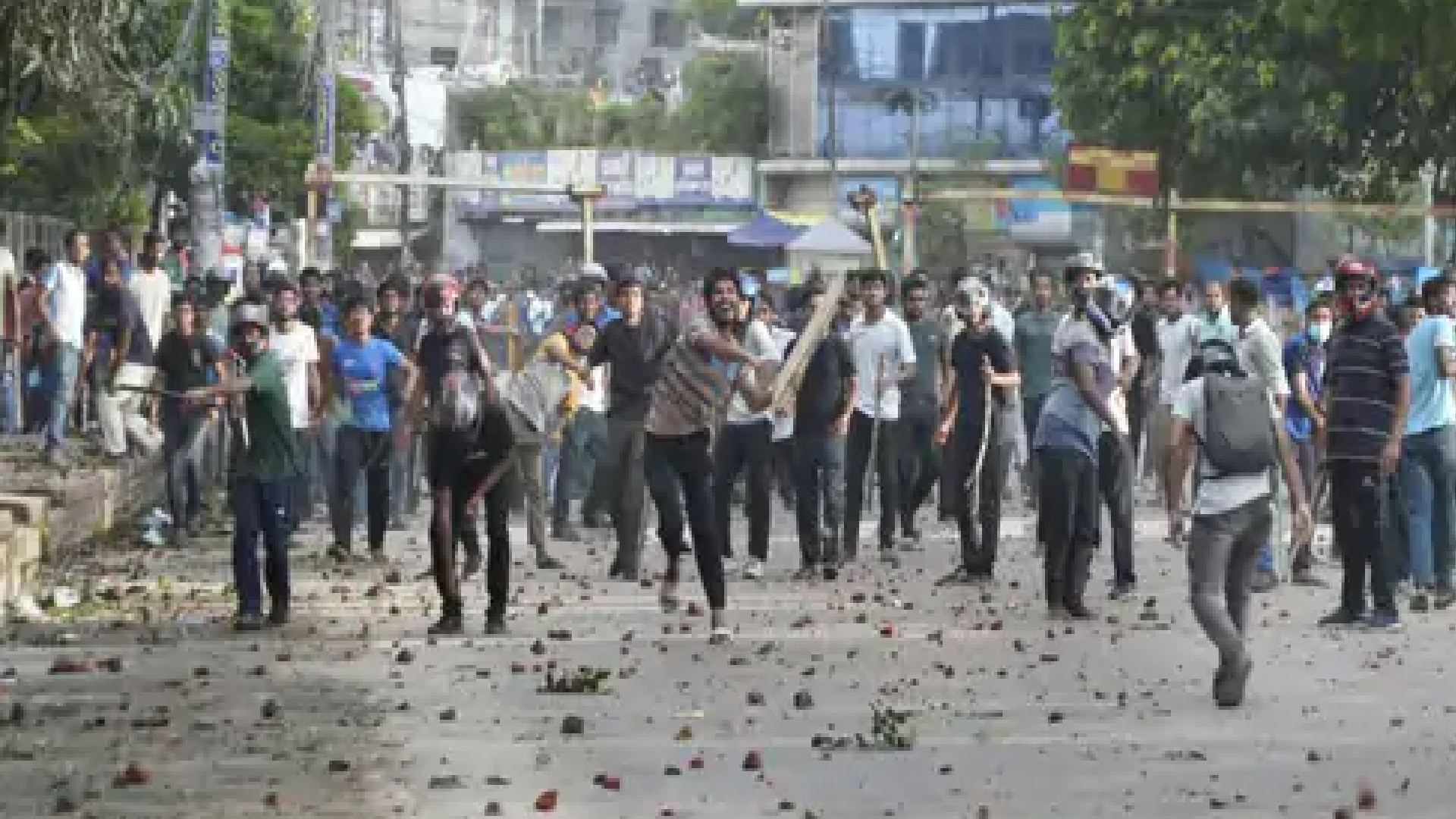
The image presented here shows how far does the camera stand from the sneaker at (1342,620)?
1553 centimetres

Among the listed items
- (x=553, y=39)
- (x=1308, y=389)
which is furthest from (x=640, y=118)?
(x=1308, y=389)

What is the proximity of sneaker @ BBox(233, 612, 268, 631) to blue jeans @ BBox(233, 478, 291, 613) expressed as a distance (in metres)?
0.02

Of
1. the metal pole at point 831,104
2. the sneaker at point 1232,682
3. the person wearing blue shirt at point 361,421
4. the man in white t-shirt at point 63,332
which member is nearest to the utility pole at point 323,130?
the man in white t-shirt at point 63,332

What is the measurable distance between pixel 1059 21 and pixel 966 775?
133ft

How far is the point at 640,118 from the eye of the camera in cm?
9506

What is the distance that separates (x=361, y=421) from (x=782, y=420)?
2.79 m

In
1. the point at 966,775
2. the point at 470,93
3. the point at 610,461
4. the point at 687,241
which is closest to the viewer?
the point at 966,775

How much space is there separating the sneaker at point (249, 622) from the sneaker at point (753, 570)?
4.09m

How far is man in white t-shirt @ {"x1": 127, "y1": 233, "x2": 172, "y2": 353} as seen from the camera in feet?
80.1

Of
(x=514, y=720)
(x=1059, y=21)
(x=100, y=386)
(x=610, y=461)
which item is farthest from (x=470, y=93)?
(x=514, y=720)

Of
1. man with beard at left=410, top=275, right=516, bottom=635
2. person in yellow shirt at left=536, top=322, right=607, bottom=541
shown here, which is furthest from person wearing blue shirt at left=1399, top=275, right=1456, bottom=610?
person in yellow shirt at left=536, top=322, right=607, bottom=541

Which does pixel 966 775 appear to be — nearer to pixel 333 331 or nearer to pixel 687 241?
pixel 333 331

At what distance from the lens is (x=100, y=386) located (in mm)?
24438

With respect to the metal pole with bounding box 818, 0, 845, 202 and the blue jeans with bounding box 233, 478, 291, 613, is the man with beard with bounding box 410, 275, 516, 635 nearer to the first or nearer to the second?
the blue jeans with bounding box 233, 478, 291, 613
